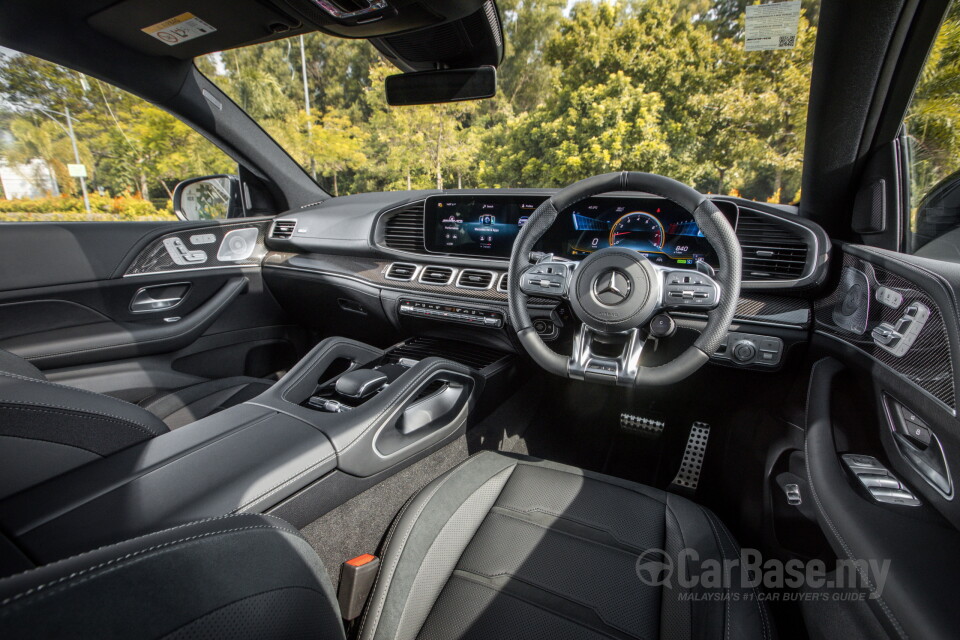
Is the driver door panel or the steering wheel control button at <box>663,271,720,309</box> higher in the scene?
the steering wheel control button at <box>663,271,720,309</box>

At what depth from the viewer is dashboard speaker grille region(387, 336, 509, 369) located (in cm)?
218

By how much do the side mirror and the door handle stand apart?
0.60 m

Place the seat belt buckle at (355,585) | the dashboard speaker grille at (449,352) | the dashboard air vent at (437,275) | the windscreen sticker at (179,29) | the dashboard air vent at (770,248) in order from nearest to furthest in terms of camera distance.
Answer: the seat belt buckle at (355,585) → the dashboard air vent at (770,248) → the windscreen sticker at (179,29) → the dashboard speaker grille at (449,352) → the dashboard air vent at (437,275)

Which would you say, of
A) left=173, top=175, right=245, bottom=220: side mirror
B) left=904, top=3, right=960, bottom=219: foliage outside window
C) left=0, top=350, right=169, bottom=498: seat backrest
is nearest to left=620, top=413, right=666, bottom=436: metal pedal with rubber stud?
left=904, top=3, right=960, bottom=219: foliage outside window

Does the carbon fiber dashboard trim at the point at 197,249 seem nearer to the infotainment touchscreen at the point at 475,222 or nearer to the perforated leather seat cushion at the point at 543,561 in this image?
the infotainment touchscreen at the point at 475,222

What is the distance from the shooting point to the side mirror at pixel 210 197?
3020 mm

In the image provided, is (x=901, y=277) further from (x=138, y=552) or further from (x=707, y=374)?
(x=138, y=552)

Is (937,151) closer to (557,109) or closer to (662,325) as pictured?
(662,325)

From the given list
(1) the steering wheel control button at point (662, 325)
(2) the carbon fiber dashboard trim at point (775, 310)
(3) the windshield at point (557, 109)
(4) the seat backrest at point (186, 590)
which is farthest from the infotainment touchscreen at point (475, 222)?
(4) the seat backrest at point (186, 590)

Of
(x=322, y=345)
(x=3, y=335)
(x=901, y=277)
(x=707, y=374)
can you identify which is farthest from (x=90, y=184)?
(x=901, y=277)

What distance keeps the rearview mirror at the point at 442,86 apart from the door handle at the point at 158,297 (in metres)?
1.52

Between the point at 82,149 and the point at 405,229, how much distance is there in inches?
68.4

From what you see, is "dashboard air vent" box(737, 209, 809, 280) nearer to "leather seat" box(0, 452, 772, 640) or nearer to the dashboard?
the dashboard

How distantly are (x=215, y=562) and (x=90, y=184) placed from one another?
2776mm
